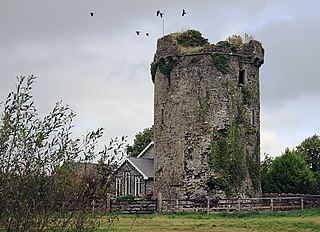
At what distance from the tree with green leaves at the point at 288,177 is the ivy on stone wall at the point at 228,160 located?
1208cm

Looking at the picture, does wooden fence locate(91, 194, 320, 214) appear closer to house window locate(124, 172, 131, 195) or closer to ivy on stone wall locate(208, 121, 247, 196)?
ivy on stone wall locate(208, 121, 247, 196)

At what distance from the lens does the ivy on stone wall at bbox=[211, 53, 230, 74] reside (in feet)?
125

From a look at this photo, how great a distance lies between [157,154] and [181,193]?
3.62m

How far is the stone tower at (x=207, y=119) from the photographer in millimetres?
37281

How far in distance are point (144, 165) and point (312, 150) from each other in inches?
1227

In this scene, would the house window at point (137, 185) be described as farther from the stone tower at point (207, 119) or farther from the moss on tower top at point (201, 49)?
the moss on tower top at point (201, 49)

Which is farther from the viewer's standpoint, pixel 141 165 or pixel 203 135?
pixel 141 165

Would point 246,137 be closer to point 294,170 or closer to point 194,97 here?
point 194,97

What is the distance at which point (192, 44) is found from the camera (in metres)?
39.4

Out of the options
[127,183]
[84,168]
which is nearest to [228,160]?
[127,183]

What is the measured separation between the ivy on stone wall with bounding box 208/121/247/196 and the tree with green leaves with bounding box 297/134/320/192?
3550 cm

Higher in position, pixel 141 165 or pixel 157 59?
pixel 157 59

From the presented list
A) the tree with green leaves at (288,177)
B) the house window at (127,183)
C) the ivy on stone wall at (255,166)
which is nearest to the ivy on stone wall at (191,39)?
the ivy on stone wall at (255,166)

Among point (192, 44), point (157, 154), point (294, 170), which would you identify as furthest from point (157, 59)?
point (294, 170)
